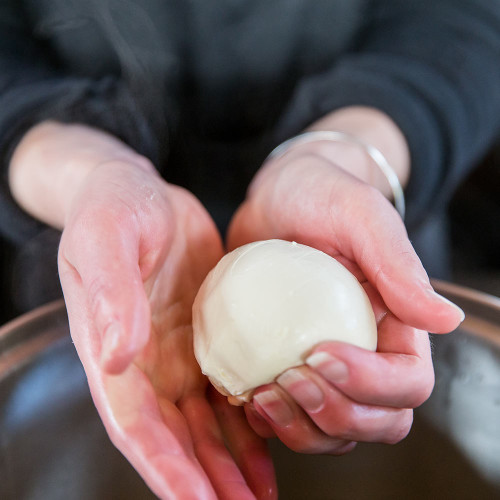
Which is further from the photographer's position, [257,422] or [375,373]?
[257,422]

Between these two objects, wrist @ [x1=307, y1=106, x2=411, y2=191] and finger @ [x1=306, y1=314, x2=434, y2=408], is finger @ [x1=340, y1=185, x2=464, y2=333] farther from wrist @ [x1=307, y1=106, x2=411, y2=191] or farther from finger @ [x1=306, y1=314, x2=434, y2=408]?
wrist @ [x1=307, y1=106, x2=411, y2=191]

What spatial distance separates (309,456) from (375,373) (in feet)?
0.79

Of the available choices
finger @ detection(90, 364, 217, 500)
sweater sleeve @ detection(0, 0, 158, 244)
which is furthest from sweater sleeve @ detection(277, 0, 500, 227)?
finger @ detection(90, 364, 217, 500)

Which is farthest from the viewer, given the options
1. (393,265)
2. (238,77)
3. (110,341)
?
(238,77)

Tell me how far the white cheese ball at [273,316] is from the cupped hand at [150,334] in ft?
0.15

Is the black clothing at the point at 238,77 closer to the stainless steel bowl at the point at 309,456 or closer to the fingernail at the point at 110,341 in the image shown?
the stainless steel bowl at the point at 309,456

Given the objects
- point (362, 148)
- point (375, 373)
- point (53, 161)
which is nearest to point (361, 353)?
point (375, 373)

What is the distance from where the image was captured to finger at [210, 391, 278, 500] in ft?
1.68

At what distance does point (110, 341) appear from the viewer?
0.35 meters

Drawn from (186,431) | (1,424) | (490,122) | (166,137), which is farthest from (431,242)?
(1,424)

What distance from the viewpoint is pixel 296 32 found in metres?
0.85

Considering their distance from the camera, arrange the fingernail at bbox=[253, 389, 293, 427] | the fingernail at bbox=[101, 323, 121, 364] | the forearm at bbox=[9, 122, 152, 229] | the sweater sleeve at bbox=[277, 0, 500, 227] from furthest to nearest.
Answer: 1. the sweater sleeve at bbox=[277, 0, 500, 227]
2. the forearm at bbox=[9, 122, 152, 229]
3. the fingernail at bbox=[253, 389, 293, 427]
4. the fingernail at bbox=[101, 323, 121, 364]

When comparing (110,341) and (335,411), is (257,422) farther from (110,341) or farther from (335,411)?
(110,341)

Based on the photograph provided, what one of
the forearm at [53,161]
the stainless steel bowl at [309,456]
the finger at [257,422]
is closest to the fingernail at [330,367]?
the finger at [257,422]
